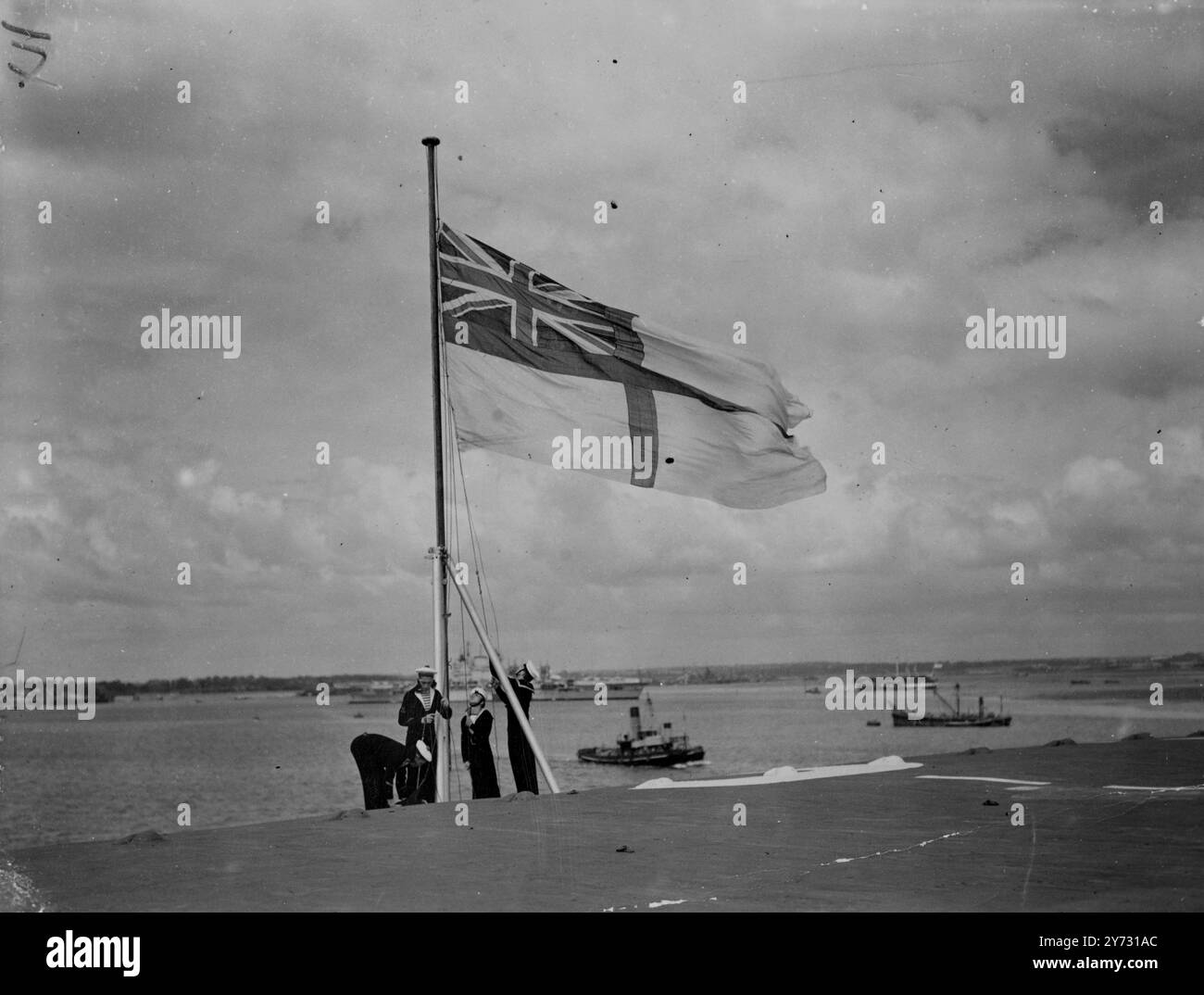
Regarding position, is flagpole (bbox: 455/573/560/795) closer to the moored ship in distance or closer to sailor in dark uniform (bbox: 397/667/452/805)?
sailor in dark uniform (bbox: 397/667/452/805)

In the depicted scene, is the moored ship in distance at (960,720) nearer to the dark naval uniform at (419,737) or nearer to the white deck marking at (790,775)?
the white deck marking at (790,775)

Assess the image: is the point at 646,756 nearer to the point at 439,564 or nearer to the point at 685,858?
the point at 439,564

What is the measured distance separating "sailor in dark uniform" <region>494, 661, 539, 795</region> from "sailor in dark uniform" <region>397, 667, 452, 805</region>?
845 millimetres

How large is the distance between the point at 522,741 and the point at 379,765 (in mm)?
1755

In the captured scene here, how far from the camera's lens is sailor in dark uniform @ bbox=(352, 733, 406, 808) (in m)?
13.7

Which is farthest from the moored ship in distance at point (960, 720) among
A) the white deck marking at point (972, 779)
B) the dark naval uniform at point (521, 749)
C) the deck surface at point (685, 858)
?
the deck surface at point (685, 858)

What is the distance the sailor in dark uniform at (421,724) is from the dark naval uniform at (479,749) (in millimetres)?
764

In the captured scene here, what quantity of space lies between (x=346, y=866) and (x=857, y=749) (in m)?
101

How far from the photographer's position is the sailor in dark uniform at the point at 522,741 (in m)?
14.6

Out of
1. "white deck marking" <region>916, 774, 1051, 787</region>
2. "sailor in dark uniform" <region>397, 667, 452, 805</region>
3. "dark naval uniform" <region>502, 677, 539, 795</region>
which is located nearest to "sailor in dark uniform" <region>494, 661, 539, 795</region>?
"dark naval uniform" <region>502, 677, 539, 795</region>

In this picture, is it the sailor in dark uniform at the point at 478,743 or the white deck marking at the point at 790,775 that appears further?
the white deck marking at the point at 790,775
